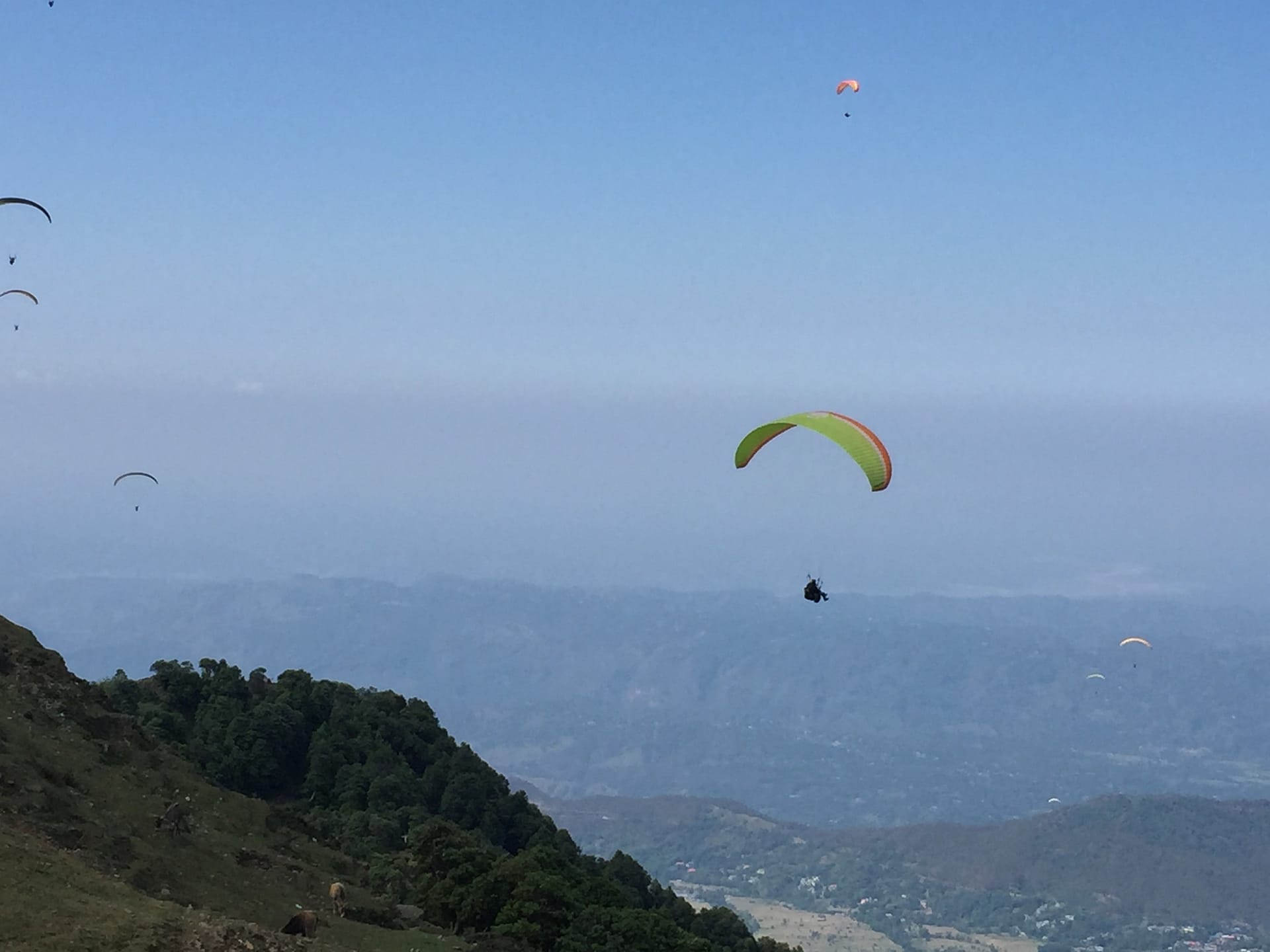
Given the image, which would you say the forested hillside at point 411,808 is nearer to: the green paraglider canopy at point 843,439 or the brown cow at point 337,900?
the brown cow at point 337,900

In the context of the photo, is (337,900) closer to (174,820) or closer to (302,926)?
(174,820)

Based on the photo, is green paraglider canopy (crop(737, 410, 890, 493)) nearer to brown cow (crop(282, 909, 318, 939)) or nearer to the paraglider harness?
the paraglider harness

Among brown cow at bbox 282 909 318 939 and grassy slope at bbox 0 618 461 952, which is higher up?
grassy slope at bbox 0 618 461 952

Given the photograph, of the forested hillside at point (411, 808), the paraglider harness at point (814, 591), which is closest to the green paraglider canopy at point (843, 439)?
the paraglider harness at point (814, 591)

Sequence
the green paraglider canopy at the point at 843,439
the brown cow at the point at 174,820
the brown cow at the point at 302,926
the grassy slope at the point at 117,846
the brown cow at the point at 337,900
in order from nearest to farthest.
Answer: the grassy slope at the point at 117,846
the brown cow at the point at 302,926
the brown cow at the point at 174,820
the brown cow at the point at 337,900
the green paraglider canopy at the point at 843,439

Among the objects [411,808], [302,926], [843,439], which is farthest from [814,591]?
[411,808]

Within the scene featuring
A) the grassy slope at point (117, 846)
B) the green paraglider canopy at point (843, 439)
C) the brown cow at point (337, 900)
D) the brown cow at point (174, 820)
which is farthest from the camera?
the green paraglider canopy at point (843, 439)

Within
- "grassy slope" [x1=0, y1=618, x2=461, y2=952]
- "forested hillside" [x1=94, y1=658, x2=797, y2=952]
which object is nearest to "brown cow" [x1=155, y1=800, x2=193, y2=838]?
"grassy slope" [x1=0, y1=618, x2=461, y2=952]
